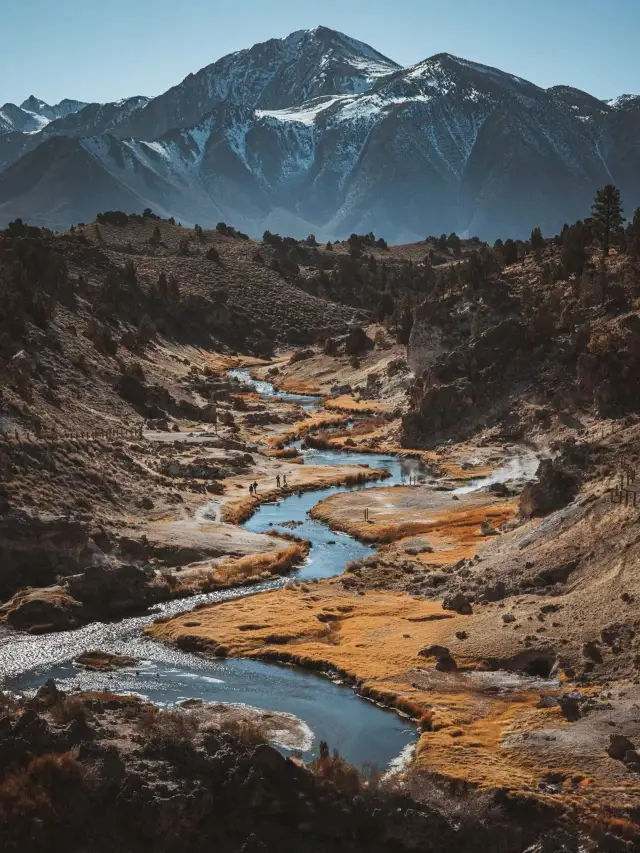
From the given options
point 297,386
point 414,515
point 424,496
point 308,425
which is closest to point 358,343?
point 297,386

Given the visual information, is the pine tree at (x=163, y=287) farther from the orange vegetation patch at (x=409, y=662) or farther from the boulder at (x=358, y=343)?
the orange vegetation patch at (x=409, y=662)

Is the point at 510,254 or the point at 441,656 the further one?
the point at 510,254

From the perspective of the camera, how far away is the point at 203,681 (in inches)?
1475

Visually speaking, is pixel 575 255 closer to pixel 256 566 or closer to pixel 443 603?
pixel 256 566

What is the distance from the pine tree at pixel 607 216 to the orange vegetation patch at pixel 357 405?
26.1m

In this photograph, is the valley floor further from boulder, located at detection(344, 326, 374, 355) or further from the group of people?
boulder, located at detection(344, 326, 374, 355)

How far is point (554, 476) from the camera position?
51.9 m

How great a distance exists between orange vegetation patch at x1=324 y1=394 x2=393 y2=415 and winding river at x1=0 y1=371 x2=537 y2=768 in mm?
61653

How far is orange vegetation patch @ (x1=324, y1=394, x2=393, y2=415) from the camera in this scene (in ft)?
353

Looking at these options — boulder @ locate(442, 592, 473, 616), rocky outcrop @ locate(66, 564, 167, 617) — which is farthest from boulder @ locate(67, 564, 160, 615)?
boulder @ locate(442, 592, 473, 616)

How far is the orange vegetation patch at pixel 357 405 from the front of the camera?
10769cm

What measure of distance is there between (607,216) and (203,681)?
73.9 metres

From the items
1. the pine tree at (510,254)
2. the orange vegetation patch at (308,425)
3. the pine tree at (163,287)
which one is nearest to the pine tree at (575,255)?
the pine tree at (510,254)

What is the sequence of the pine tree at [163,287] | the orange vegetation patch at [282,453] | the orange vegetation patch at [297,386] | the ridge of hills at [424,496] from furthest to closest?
the pine tree at [163,287] → the orange vegetation patch at [297,386] → the orange vegetation patch at [282,453] → the ridge of hills at [424,496]
